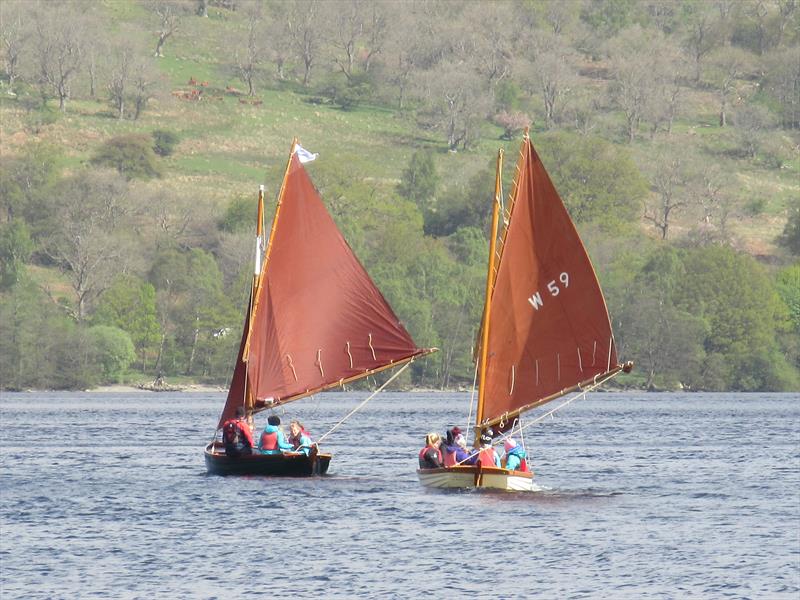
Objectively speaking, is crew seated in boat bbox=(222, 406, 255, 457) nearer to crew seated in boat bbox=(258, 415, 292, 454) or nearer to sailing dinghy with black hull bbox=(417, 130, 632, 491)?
crew seated in boat bbox=(258, 415, 292, 454)

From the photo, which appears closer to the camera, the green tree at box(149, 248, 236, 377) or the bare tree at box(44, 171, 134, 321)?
the green tree at box(149, 248, 236, 377)

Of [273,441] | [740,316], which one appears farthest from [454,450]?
[740,316]

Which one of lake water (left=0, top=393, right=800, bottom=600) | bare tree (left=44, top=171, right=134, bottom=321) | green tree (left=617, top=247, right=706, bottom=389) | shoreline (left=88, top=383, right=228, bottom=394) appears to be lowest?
lake water (left=0, top=393, right=800, bottom=600)

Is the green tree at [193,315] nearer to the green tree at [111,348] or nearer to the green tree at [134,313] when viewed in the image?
the green tree at [134,313]

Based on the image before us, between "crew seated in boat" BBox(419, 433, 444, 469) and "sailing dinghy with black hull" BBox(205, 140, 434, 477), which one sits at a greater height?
"sailing dinghy with black hull" BBox(205, 140, 434, 477)

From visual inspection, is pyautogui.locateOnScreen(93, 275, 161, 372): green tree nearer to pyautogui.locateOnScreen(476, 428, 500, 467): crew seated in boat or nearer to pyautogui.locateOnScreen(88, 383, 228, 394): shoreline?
pyautogui.locateOnScreen(88, 383, 228, 394): shoreline

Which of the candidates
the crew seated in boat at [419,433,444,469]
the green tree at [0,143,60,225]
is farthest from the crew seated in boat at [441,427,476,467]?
the green tree at [0,143,60,225]

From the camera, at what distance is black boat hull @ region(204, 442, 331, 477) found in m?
62.3

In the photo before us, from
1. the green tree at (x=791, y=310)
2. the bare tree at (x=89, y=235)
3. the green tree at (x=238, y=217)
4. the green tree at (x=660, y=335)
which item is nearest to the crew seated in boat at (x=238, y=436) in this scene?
the green tree at (x=660, y=335)

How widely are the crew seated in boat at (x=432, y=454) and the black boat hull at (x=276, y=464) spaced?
464cm

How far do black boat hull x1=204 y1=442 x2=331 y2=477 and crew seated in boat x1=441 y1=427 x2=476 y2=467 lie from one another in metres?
5.72

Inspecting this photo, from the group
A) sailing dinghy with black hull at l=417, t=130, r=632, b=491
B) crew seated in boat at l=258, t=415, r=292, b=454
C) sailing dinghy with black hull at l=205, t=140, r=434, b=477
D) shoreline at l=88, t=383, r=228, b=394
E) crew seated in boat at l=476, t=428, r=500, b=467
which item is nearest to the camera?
crew seated in boat at l=476, t=428, r=500, b=467

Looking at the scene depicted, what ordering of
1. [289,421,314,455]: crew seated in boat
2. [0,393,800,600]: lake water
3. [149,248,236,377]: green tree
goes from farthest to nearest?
[149,248,236,377]: green tree
[289,421,314,455]: crew seated in boat
[0,393,800,600]: lake water

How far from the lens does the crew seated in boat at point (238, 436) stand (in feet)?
206
